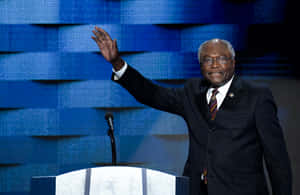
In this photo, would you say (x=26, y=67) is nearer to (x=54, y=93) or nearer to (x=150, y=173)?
(x=54, y=93)

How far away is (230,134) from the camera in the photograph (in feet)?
5.26

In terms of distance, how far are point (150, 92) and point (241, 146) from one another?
1.72 ft

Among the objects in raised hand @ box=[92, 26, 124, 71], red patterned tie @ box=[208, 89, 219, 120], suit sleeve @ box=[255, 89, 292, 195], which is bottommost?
suit sleeve @ box=[255, 89, 292, 195]

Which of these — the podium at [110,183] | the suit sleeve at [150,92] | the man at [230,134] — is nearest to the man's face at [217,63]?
the man at [230,134]

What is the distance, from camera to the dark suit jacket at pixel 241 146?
1554mm

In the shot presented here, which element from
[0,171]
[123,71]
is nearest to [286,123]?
[123,71]

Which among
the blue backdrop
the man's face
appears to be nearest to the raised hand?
the man's face

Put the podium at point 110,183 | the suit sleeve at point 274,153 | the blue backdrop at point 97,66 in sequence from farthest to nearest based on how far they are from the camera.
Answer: the blue backdrop at point 97,66
the suit sleeve at point 274,153
the podium at point 110,183

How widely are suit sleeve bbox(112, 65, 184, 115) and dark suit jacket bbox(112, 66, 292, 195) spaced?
0.20 metres

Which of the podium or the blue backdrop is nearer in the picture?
the podium

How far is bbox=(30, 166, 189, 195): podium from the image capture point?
1067mm

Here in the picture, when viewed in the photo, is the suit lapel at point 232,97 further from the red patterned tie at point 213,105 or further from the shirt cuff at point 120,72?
the shirt cuff at point 120,72

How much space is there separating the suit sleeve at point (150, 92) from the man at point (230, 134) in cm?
11

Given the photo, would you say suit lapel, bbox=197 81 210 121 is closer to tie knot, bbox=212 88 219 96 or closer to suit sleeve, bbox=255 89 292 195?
tie knot, bbox=212 88 219 96
